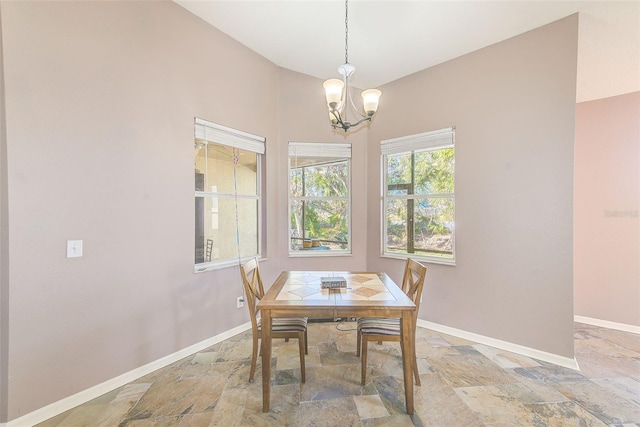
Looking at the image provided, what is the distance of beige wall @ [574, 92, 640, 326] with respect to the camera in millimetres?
3121

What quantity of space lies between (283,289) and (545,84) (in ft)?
9.47

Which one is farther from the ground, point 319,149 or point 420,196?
point 319,149

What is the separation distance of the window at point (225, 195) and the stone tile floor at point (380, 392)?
96cm

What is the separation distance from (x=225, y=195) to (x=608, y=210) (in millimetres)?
4354

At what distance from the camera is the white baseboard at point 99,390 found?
1699mm

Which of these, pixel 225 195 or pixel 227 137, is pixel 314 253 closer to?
pixel 225 195

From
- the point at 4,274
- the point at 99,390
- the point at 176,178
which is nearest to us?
the point at 4,274

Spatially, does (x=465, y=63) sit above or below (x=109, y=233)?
above

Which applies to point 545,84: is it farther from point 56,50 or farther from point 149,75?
point 56,50

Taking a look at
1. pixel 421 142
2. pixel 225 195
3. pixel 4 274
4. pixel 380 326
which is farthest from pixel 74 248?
pixel 421 142

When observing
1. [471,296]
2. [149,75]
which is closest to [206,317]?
[149,75]

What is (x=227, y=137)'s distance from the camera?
296 centimetres

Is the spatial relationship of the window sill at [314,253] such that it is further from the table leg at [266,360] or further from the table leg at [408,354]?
the table leg at [408,354]

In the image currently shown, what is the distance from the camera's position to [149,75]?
7.44 ft
